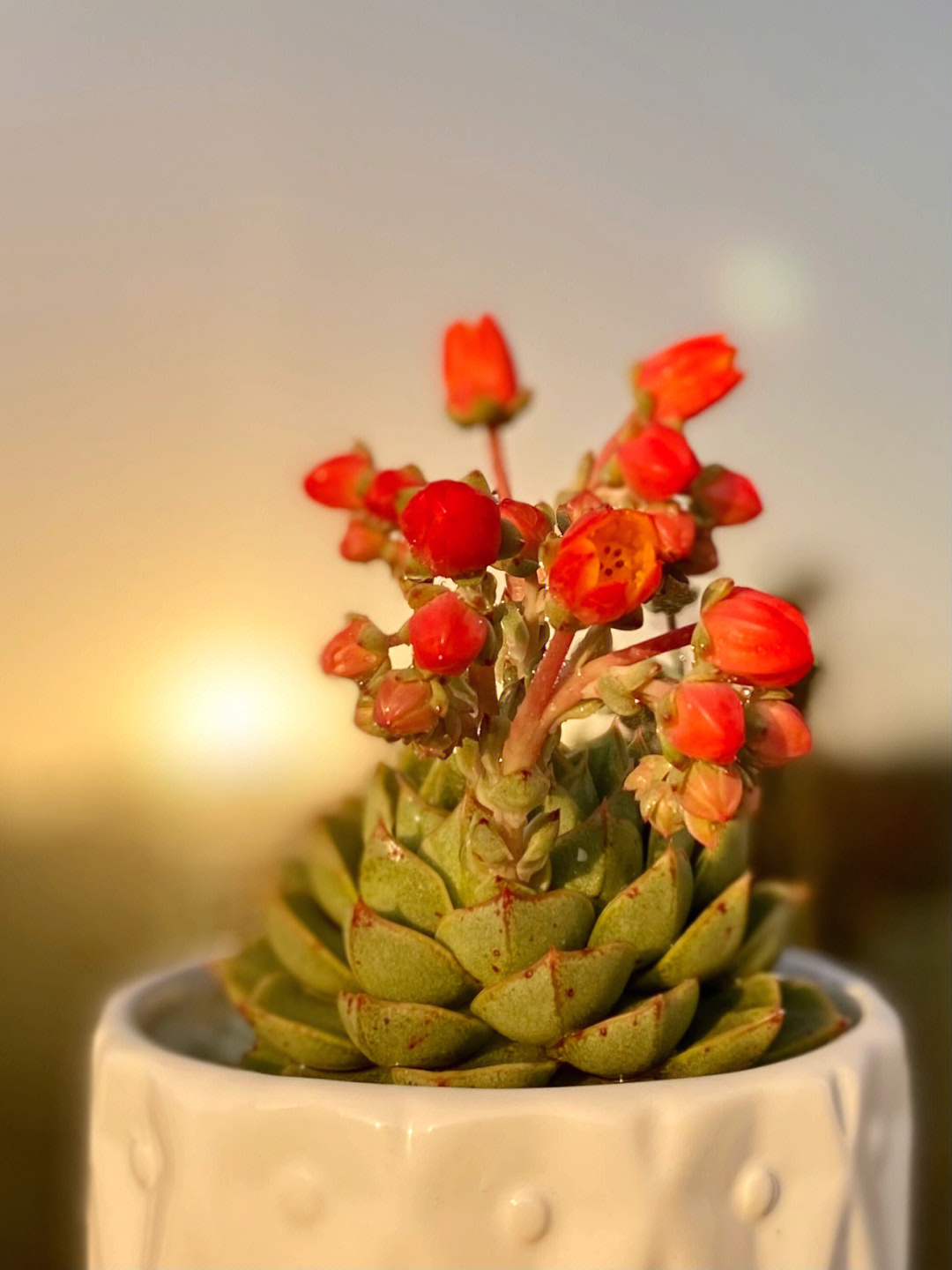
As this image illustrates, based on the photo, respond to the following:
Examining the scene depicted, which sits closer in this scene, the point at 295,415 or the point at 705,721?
the point at 705,721

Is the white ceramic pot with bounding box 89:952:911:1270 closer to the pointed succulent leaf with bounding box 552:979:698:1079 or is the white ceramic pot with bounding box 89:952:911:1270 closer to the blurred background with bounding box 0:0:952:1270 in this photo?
the pointed succulent leaf with bounding box 552:979:698:1079

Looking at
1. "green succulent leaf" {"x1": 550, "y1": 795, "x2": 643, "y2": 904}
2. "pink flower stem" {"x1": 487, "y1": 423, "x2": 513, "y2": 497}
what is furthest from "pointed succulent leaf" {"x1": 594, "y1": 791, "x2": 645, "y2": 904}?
"pink flower stem" {"x1": 487, "y1": 423, "x2": 513, "y2": 497}

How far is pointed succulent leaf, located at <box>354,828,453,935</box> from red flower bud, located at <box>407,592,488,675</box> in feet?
0.26

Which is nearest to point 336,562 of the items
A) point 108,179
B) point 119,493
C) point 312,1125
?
point 119,493

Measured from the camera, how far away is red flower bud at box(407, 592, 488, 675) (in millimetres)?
249

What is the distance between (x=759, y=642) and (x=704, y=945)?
0.10 metres

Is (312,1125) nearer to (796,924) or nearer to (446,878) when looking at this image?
(446,878)

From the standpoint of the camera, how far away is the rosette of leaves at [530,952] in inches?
11.0

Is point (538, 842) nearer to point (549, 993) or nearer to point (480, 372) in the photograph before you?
point (549, 993)

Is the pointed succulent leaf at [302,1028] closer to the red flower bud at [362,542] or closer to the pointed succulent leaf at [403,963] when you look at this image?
the pointed succulent leaf at [403,963]

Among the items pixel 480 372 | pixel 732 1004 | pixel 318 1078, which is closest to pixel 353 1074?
pixel 318 1078

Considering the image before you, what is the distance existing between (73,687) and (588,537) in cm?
36

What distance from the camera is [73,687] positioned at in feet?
1.72

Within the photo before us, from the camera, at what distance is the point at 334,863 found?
36 cm
